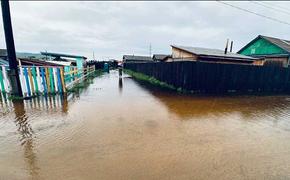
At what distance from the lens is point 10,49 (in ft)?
21.7

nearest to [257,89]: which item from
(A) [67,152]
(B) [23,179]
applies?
(A) [67,152]

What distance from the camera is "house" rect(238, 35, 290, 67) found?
1718 centimetres

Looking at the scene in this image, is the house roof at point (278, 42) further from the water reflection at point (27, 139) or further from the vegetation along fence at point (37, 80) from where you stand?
the water reflection at point (27, 139)

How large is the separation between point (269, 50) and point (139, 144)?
22.0 m

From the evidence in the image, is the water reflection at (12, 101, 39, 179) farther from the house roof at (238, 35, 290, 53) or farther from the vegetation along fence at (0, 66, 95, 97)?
the house roof at (238, 35, 290, 53)

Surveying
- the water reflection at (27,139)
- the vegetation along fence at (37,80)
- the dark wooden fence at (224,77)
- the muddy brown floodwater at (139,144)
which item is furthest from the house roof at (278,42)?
the water reflection at (27,139)

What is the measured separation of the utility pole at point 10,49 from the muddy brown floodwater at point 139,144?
1.38m

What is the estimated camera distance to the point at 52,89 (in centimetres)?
775

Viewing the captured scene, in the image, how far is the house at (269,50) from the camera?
17.2 meters

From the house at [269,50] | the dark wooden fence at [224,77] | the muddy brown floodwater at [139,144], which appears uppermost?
the house at [269,50]

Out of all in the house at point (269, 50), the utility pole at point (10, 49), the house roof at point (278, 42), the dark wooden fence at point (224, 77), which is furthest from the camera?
the house roof at point (278, 42)

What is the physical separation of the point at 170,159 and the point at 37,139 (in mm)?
2714

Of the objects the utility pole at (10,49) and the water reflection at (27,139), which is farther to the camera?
the utility pole at (10,49)

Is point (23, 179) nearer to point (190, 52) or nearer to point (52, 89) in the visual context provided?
point (52, 89)
